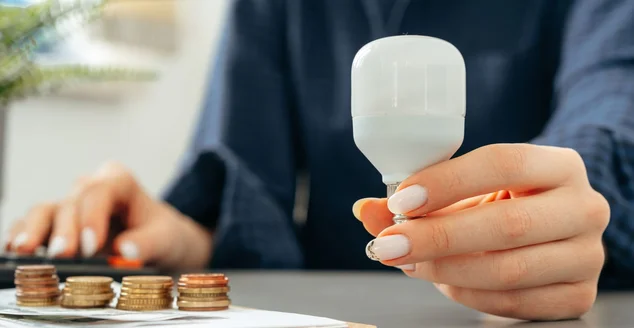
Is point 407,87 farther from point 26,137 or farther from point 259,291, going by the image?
point 26,137

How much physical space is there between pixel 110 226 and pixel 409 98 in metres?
0.79

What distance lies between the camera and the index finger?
0.44 meters

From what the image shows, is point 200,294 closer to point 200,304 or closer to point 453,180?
point 200,304

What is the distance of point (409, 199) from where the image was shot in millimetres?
442

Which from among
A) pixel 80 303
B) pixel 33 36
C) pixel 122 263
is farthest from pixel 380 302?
pixel 33 36

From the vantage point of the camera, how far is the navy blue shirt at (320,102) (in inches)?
46.8

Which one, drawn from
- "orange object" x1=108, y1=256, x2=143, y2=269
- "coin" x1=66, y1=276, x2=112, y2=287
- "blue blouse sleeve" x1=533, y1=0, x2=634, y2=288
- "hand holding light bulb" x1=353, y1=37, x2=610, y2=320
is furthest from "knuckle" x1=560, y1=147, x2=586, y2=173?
"orange object" x1=108, y1=256, x2=143, y2=269

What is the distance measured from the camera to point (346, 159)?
1.29m

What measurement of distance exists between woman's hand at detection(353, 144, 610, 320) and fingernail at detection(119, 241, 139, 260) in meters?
0.55

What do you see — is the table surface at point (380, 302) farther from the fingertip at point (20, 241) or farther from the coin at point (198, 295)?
the fingertip at point (20, 241)

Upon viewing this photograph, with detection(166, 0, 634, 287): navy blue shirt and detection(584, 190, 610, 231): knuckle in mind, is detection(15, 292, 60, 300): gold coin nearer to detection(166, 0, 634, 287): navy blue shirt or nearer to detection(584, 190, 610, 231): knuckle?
detection(584, 190, 610, 231): knuckle

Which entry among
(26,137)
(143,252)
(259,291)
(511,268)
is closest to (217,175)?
(143,252)

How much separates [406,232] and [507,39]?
827mm

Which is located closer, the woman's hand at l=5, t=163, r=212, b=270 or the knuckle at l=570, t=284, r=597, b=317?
the knuckle at l=570, t=284, r=597, b=317
